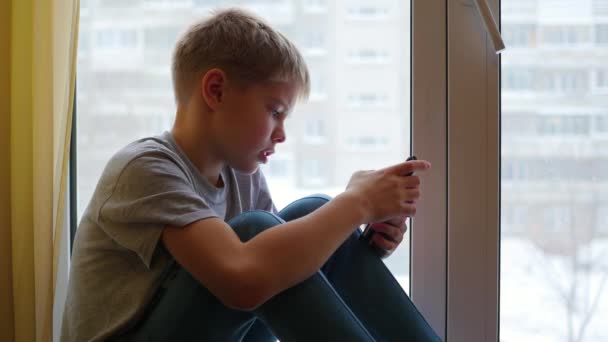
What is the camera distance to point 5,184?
3.41ft

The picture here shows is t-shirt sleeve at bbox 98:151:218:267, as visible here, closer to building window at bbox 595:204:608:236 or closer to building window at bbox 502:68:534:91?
building window at bbox 502:68:534:91

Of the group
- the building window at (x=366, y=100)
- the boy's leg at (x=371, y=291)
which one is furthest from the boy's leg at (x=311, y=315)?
the building window at (x=366, y=100)

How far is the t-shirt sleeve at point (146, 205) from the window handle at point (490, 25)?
23.0 inches

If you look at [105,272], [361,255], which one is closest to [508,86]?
[361,255]

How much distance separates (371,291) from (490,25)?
51cm

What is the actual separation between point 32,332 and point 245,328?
1.31 feet

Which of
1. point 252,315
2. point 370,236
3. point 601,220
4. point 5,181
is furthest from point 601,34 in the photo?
point 5,181

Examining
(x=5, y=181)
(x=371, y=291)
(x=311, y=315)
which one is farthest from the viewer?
(x=5, y=181)

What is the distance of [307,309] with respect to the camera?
30.3 inches

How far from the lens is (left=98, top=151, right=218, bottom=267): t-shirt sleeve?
0.81 metres

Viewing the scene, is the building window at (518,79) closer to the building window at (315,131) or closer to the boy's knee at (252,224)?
the building window at (315,131)

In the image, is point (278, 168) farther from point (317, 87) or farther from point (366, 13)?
point (366, 13)

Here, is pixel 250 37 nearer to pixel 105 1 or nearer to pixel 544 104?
pixel 105 1

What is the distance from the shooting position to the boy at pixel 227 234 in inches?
30.7
